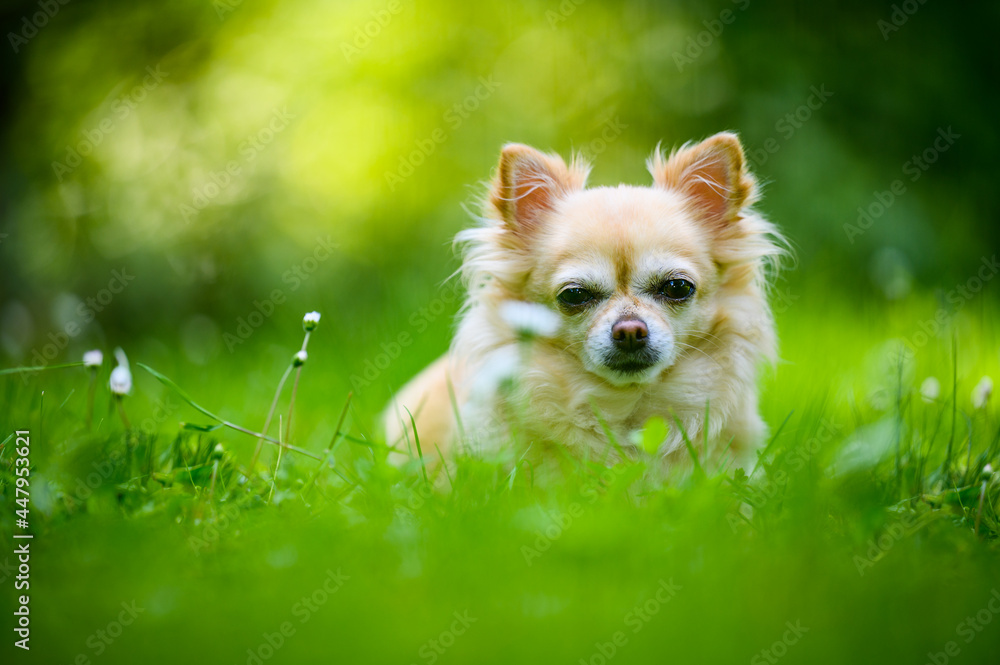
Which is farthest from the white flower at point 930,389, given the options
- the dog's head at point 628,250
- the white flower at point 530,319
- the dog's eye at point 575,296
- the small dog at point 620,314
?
the white flower at point 530,319

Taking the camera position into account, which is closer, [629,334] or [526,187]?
[629,334]

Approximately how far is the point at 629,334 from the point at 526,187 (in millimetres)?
863

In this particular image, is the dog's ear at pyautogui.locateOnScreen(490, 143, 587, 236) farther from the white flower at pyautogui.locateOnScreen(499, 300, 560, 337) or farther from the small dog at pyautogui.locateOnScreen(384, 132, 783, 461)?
the white flower at pyautogui.locateOnScreen(499, 300, 560, 337)

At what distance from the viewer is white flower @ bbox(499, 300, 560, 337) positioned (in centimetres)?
262

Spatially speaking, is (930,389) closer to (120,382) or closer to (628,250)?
(628,250)

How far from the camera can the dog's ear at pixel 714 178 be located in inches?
115

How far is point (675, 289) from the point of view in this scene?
2.77 metres

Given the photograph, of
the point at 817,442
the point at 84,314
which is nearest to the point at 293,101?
the point at 84,314

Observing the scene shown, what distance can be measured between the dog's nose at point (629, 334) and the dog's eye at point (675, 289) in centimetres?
24

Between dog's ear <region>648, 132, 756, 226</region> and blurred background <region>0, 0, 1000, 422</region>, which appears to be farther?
blurred background <region>0, 0, 1000, 422</region>

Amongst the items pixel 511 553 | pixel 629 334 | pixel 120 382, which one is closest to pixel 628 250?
pixel 629 334

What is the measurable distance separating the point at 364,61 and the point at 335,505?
16.0 feet

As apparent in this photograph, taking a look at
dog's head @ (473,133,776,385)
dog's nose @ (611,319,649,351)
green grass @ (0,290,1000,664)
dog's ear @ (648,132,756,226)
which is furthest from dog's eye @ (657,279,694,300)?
green grass @ (0,290,1000,664)

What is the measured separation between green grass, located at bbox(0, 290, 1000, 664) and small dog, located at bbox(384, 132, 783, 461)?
249 mm
